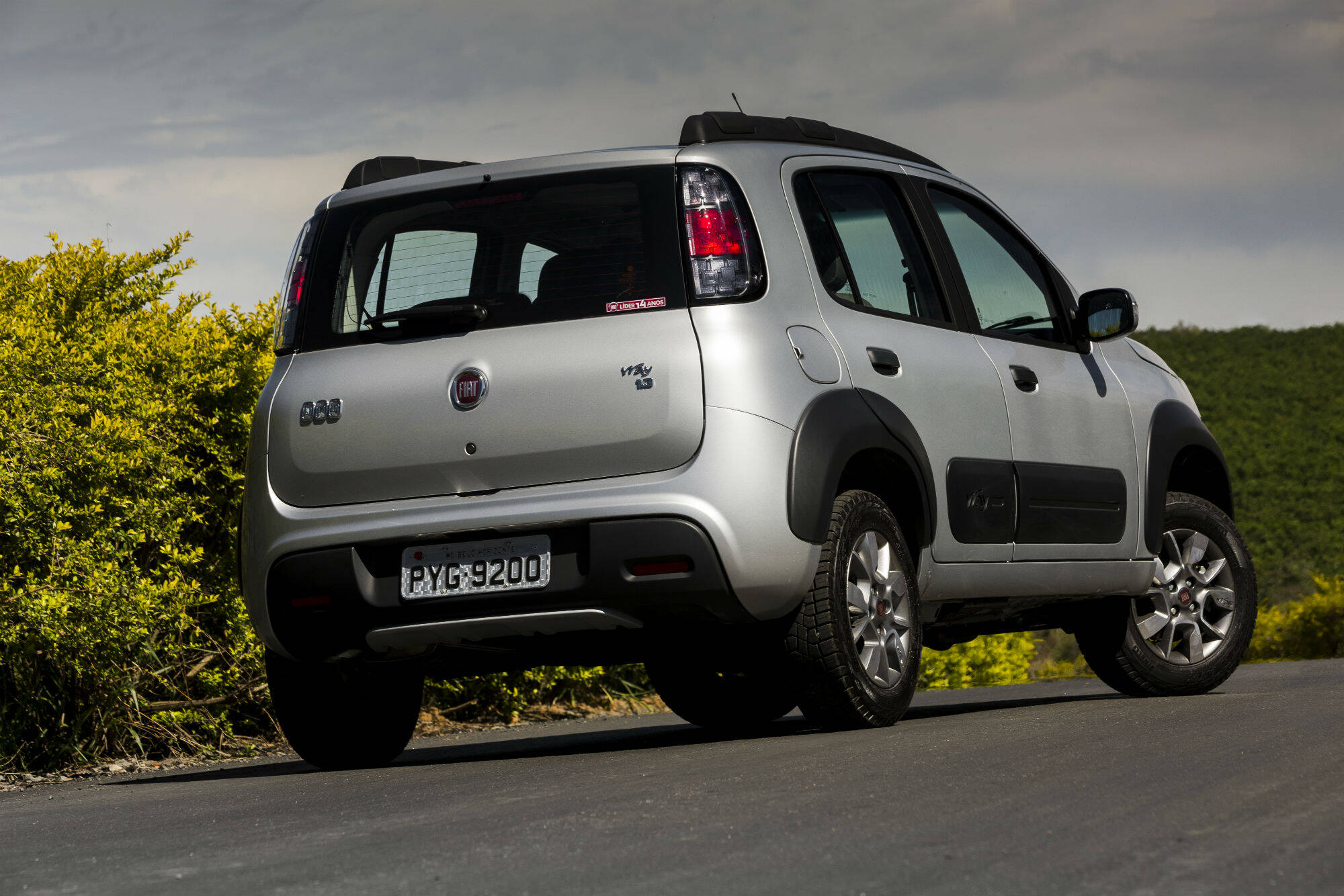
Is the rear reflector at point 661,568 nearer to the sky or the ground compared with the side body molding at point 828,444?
nearer to the ground

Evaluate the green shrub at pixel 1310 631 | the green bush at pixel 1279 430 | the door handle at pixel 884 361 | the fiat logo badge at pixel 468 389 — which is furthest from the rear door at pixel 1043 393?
the green bush at pixel 1279 430

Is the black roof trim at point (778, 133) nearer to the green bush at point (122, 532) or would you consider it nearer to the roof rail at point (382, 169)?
the roof rail at point (382, 169)

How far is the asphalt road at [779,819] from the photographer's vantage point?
3164 mm

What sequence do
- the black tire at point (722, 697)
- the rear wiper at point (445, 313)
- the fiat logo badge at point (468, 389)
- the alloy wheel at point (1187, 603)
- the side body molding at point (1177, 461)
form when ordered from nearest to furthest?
the fiat logo badge at point (468, 389), the rear wiper at point (445, 313), the side body molding at point (1177, 461), the alloy wheel at point (1187, 603), the black tire at point (722, 697)

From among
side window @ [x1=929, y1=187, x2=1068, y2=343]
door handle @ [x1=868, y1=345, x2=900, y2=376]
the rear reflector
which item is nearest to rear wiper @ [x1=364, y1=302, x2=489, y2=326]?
the rear reflector

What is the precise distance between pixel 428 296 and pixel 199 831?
212 centimetres

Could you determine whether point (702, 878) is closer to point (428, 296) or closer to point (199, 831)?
point (199, 831)

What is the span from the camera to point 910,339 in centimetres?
602

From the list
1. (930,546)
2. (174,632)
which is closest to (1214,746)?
(930,546)

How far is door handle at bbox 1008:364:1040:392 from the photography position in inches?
256

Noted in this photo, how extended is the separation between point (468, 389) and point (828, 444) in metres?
1.15

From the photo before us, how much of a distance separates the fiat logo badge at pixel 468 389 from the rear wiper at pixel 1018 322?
2.22 meters

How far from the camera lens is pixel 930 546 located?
5992 mm

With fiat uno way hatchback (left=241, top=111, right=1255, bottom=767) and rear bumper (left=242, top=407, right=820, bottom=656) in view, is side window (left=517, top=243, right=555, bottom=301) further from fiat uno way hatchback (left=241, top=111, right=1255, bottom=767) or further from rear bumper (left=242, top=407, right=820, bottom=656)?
rear bumper (left=242, top=407, right=820, bottom=656)
